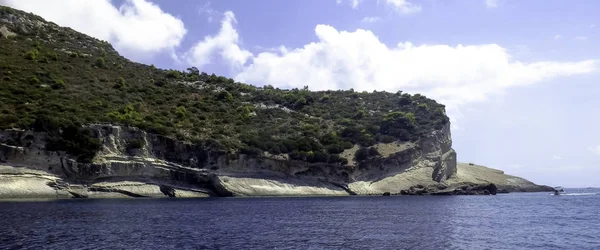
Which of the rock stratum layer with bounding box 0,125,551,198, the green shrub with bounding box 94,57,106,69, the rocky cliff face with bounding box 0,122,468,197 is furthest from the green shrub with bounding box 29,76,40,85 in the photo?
the green shrub with bounding box 94,57,106,69

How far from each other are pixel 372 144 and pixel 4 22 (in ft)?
252

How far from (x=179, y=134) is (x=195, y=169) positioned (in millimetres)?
6575

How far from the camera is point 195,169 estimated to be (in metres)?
70.6

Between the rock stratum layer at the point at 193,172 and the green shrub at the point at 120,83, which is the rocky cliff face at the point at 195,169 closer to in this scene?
the rock stratum layer at the point at 193,172

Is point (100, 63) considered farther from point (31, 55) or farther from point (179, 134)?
point (179, 134)

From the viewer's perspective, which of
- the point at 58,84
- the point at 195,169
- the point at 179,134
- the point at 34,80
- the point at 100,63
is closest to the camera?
the point at 195,169

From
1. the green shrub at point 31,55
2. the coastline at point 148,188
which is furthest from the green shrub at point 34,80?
the coastline at point 148,188

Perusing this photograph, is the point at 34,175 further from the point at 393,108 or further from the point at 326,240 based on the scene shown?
the point at 393,108

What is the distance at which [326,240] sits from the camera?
100 ft

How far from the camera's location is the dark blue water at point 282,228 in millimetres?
28719

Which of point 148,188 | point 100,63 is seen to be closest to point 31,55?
point 100,63

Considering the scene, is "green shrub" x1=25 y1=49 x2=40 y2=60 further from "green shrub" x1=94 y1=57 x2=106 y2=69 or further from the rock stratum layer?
the rock stratum layer

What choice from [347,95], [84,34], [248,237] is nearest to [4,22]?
[84,34]

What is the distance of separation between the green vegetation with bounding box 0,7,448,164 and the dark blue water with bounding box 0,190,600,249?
2316cm
